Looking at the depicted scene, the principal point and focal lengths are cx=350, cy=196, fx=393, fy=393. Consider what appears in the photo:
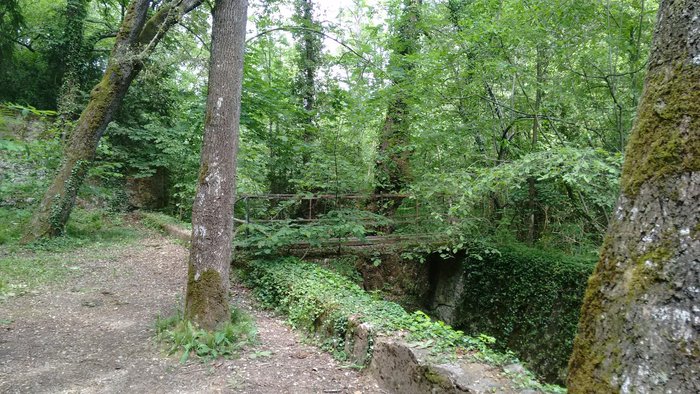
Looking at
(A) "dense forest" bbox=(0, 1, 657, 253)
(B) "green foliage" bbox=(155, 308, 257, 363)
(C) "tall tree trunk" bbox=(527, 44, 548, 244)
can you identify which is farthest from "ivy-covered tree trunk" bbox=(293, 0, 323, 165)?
(B) "green foliage" bbox=(155, 308, 257, 363)

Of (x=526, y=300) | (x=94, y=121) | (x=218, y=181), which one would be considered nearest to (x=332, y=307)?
(x=218, y=181)

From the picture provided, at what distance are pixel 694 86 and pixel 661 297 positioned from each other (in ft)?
3.10

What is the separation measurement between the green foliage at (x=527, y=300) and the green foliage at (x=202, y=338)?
464 centimetres

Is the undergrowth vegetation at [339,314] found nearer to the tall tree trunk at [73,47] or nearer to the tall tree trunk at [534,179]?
the tall tree trunk at [534,179]

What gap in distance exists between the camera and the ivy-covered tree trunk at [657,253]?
63.2 inches

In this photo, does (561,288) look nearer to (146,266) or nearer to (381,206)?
(381,206)

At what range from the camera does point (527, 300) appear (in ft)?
23.3

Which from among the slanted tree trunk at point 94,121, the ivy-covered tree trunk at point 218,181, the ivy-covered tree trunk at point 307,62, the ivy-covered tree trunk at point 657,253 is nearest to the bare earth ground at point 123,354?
the ivy-covered tree trunk at point 218,181

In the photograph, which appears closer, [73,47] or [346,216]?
[346,216]

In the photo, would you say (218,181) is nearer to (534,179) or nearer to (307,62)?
(534,179)

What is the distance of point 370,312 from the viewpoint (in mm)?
4461

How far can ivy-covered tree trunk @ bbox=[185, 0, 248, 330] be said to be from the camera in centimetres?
445

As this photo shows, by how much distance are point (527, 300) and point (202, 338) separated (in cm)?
560

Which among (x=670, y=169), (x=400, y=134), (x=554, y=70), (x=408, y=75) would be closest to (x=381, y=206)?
(x=400, y=134)
